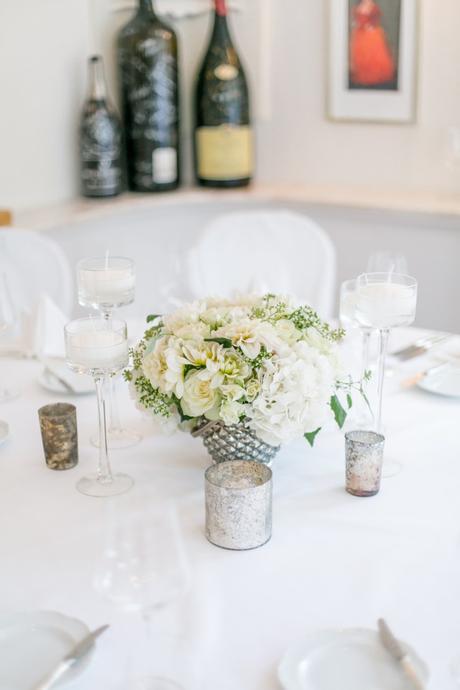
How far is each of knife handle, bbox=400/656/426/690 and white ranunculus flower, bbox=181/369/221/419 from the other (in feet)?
1.38

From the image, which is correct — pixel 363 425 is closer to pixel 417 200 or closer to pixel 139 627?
pixel 139 627

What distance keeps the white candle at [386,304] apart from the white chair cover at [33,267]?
1.16 metres

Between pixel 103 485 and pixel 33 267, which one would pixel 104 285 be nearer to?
pixel 103 485

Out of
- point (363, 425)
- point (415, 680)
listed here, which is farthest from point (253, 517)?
point (363, 425)

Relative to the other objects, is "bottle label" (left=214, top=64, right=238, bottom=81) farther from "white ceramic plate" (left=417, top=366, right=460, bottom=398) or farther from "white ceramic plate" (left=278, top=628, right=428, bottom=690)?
"white ceramic plate" (left=278, top=628, right=428, bottom=690)

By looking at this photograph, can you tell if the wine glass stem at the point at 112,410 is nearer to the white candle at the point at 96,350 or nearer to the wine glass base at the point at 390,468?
the white candle at the point at 96,350

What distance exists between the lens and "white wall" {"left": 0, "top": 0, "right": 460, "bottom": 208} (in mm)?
2676

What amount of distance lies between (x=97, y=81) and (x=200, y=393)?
1.89m

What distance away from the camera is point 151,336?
126cm

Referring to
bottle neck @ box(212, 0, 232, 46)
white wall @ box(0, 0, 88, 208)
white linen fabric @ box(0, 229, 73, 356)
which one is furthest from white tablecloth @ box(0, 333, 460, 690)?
bottle neck @ box(212, 0, 232, 46)

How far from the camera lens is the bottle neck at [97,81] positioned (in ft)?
9.05

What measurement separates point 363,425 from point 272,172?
1.85m

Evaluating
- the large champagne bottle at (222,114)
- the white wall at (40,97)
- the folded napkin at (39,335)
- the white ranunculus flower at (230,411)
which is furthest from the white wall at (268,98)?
the white ranunculus flower at (230,411)

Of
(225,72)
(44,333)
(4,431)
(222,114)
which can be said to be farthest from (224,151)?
(4,431)
